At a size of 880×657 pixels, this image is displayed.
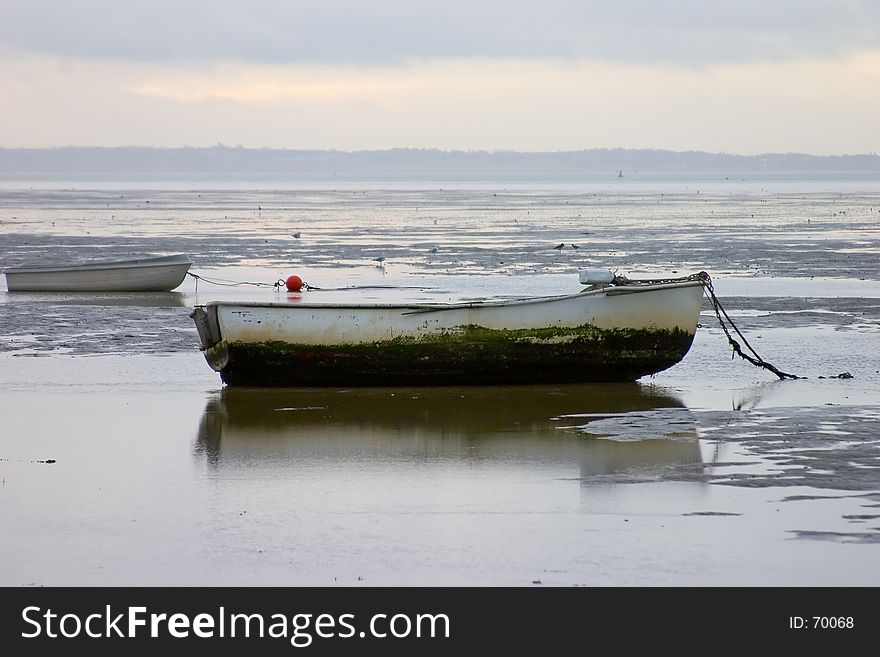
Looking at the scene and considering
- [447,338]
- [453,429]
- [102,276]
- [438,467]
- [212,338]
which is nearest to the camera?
[438,467]

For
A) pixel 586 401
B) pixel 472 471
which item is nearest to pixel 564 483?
pixel 472 471

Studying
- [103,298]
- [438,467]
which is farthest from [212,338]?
[103,298]

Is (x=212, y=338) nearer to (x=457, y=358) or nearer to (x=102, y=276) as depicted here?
(x=457, y=358)

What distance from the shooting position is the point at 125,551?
309 inches

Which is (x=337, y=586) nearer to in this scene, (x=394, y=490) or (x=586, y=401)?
(x=394, y=490)

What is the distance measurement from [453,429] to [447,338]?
6.20 ft

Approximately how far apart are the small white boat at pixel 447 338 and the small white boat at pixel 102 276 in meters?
10.4

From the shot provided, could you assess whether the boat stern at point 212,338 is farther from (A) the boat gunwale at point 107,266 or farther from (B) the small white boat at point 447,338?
(A) the boat gunwale at point 107,266

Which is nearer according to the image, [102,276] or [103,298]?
[103,298]

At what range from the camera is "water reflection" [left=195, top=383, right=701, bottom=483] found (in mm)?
10289

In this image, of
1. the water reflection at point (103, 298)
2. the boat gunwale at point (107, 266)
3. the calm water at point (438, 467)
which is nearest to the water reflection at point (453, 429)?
the calm water at point (438, 467)

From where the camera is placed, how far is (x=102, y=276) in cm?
2345

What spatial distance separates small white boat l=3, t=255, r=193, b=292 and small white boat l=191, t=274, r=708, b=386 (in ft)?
34.3

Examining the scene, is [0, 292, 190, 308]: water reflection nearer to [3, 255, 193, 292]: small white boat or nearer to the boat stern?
[3, 255, 193, 292]: small white boat
